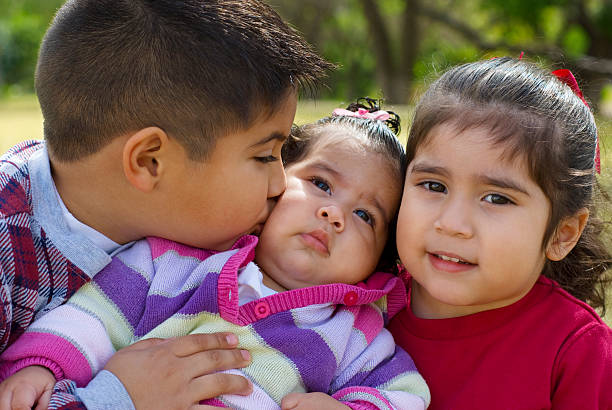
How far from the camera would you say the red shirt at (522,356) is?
1901 millimetres

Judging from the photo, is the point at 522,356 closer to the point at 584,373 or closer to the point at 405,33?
the point at 584,373

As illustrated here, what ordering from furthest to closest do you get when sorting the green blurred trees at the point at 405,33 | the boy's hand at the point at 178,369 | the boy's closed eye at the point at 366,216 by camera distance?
the green blurred trees at the point at 405,33 → the boy's closed eye at the point at 366,216 → the boy's hand at the point at 178,369

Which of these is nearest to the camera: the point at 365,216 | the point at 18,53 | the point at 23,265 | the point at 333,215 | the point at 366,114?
the point at 23,265

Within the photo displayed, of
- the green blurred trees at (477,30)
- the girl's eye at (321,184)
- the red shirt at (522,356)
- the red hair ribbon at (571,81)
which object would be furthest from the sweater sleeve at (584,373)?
the green blurred trees at (477,30)

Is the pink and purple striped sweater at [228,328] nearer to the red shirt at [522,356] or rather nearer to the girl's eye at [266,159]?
the red shirt at [522,356]

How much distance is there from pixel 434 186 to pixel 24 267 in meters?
1.13

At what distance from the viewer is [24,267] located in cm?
175

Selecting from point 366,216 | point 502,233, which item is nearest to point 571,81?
point 502,233

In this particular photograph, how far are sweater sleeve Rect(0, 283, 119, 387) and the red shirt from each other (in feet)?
3.05

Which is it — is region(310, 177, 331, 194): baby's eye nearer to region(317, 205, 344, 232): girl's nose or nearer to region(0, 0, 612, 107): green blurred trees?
region(317, 205, 344, 232): girl's nose

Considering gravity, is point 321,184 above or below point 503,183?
below

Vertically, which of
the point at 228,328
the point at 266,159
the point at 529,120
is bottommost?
the point at 228,328

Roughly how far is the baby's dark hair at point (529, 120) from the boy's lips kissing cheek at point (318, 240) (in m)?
0.37

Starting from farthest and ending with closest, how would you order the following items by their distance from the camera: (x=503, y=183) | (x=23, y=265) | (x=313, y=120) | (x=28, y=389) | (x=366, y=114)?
(x=313, y=120) < (x=366, y=114) < (x=503, y=183) < (x=23, y=265) < (x=28, y=389)
